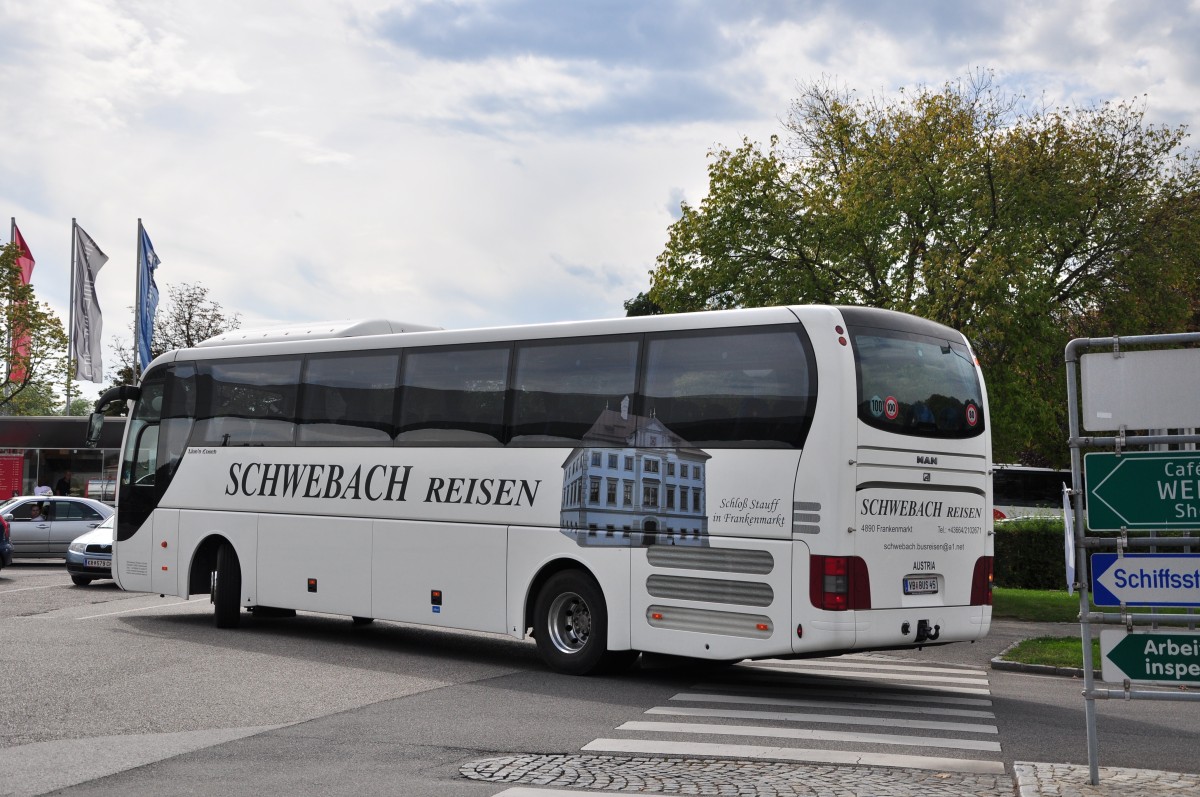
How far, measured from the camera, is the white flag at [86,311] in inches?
1657

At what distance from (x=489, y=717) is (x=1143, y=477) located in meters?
5.23

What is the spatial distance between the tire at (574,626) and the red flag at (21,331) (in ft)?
130

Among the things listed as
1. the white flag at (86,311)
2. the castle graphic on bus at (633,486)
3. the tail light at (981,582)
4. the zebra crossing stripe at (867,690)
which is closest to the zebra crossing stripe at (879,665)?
the zebra crossing stripe at (867,690)

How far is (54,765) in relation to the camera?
8164 mm

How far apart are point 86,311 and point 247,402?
2903 centimetres

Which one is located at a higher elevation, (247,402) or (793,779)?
(247,402)

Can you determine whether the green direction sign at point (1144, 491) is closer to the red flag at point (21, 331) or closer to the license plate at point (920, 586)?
the license plate at point (920, 586)

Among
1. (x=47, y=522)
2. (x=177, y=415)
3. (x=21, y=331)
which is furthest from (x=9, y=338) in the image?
(x=177, y=415)

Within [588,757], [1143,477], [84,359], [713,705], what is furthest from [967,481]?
[84,359]

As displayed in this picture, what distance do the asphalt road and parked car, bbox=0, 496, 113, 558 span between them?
1266 centimetres

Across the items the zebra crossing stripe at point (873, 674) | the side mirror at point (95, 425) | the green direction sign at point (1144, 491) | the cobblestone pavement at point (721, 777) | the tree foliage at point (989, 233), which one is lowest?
the zebra crossing stripe at point (873, 674)

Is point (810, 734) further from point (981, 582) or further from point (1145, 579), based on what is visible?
point (981, 582)

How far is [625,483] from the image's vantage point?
12.6 m

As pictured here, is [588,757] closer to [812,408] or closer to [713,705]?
Answer: [713,705]
